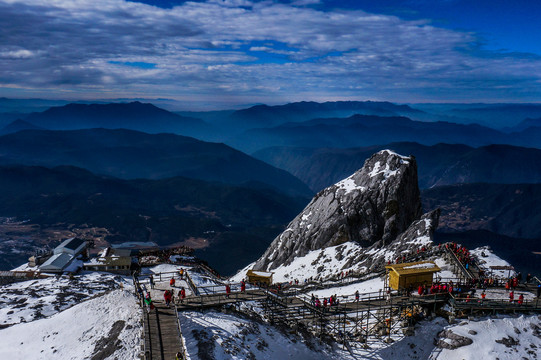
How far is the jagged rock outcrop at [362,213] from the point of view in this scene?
257 ft

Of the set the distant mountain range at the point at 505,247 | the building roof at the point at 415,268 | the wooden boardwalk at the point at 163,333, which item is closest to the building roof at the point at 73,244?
the wooden boardwalk at the point at 163,333

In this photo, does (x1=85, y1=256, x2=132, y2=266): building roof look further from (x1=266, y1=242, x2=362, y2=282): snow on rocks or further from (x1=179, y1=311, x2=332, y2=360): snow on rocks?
(x1=179, y1=311, x2=332, y2=360): snow on rocks

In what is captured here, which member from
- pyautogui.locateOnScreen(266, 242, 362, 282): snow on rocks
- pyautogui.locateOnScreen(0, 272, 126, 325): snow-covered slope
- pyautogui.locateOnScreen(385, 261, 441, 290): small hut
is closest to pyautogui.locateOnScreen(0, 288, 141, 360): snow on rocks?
pyautogui.locateOnScreen(0, 272, 126, 325): snow-covered slope

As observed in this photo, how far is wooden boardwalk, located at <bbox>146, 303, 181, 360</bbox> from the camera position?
23688mm

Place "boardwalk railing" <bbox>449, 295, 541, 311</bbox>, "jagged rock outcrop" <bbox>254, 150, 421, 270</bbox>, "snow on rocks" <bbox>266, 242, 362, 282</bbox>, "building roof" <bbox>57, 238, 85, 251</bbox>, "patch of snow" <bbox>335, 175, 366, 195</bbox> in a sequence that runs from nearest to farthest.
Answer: "boardwalk railing" <bbox>449, 295, 541, 311</bbox>
"snow on rocks" <bbox>266, 242, 362, 282</bbox>
"jagged rock outcrop" <bbox>254, 150, 421, 270</bbox>
"patch of snow" <bbox>335, 175, 366, 195</bbox>
"building roof" <bbox>57, 238, 85, 251</bbox>

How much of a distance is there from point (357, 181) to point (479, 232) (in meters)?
141

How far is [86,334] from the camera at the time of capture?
28969 mm

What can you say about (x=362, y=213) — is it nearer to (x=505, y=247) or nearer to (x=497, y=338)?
(x=497, y=338)

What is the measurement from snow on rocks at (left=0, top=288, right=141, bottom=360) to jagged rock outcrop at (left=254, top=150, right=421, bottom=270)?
50.8 m

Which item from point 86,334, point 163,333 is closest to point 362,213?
point 163,333

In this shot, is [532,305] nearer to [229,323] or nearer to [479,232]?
[229,323]

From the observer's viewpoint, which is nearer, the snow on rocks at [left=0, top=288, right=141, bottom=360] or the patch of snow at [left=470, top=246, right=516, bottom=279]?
the snow on rocks at [left=0, top=288, right=141, bottom=360]

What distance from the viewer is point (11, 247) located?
630 feet

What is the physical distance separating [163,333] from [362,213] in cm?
5994
